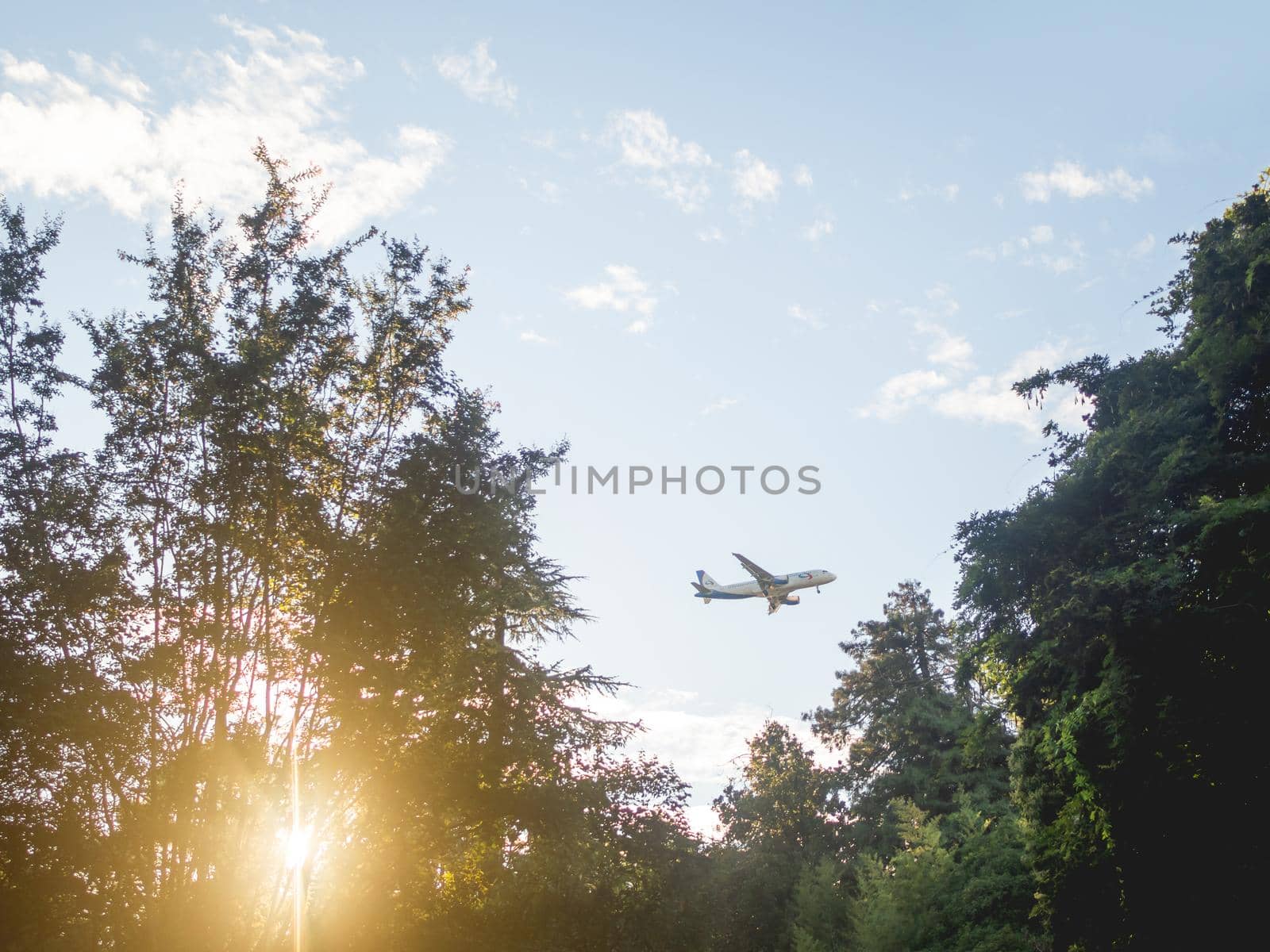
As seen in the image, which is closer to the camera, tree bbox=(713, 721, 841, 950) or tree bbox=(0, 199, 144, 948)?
tree bbox=(0, 199, 144, 948)

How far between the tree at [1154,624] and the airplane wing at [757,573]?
24.9 m

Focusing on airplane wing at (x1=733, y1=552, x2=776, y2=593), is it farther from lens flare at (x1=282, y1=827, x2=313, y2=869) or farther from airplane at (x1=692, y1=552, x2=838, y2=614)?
lens flare at (x1=282, y1=827, x2=313, y2=869)

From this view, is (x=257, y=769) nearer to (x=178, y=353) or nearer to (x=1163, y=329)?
(x=178, y=353)

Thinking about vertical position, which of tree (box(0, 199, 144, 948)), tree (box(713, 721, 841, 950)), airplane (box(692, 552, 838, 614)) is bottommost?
tree (box(713, 721, 841, 950))

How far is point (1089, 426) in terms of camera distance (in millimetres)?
18359

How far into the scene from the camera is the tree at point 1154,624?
12.8m

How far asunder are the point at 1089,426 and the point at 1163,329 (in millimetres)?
2471

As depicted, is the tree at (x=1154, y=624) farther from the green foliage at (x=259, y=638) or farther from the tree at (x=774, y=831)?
the tree at (x=774, y=831)

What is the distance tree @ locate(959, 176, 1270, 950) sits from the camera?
12766mm

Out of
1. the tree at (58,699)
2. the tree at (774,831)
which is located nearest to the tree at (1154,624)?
the tree at (58,699)

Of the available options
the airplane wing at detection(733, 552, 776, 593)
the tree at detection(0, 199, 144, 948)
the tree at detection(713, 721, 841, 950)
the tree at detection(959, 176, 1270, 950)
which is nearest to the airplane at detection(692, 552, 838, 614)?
the airplane wing at detection(733, 552, 776, 593)

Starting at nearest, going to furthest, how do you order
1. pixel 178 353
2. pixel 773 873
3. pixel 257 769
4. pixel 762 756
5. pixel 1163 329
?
pixel 257 769 → pixel 178 353 → pixel 1163 329 → pixel 773 873 → pixel 762 756

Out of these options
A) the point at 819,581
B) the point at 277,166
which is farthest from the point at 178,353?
the point at 819,581

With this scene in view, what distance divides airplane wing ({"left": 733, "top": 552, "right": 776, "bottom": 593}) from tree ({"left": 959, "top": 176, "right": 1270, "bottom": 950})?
24899mm
